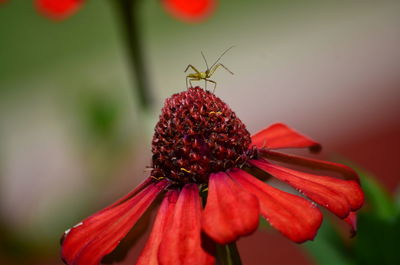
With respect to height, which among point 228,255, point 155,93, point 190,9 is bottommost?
point 228,255

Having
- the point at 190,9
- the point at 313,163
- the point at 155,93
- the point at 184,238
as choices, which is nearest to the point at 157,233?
the point at 184,238

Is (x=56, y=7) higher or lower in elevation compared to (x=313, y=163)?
higher

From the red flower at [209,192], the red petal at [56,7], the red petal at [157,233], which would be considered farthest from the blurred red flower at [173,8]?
the red petal at [157,233]

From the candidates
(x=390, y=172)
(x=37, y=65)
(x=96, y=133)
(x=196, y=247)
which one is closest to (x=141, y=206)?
(x=196, y=247)

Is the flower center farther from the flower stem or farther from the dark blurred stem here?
the dark blurred stem

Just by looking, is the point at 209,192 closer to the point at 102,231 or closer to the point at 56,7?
the point at 102,231

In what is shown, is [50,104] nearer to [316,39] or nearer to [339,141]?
[316,39]
